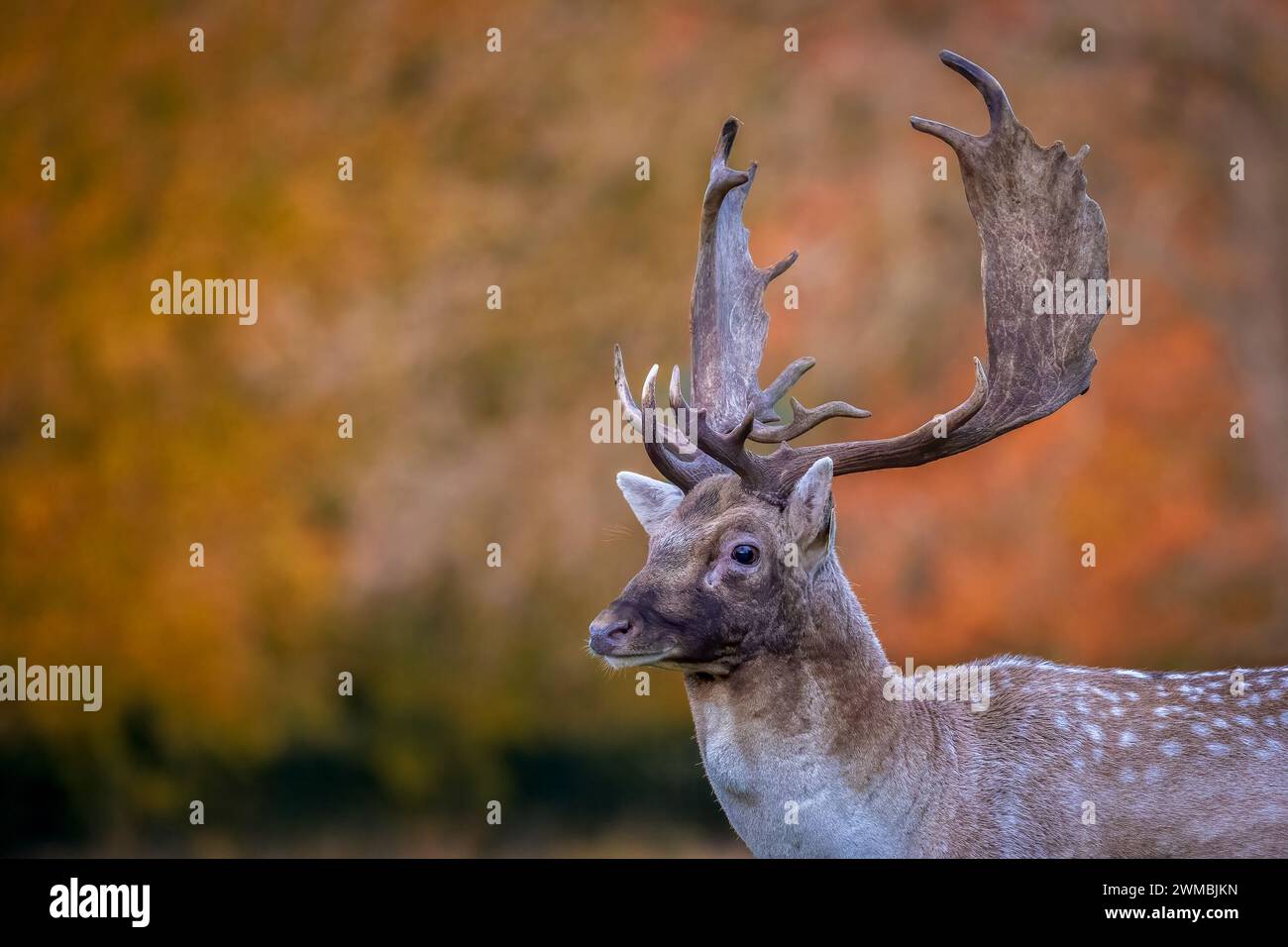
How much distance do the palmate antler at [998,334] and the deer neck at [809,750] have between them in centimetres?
53

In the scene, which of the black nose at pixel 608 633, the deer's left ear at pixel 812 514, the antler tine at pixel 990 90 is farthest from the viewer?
the antler tine at pixel 990 90

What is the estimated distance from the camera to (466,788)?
34.6ft

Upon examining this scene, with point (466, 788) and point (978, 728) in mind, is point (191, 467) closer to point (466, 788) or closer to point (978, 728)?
point (466, 788)

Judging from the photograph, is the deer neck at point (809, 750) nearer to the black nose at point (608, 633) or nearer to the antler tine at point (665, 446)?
the black nose at point (608, 633)

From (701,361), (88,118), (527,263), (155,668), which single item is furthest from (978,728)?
(88,118)

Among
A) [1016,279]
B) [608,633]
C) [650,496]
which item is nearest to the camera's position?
[608,633]

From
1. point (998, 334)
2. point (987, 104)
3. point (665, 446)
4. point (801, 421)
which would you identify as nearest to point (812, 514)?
point (801, 421)

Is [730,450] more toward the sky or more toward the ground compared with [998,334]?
more toward the ground

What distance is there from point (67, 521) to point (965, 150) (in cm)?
739

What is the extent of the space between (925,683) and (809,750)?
639 millimetres

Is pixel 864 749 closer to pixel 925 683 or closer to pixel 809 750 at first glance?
pixel 809 750

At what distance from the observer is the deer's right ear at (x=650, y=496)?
18.3 ft

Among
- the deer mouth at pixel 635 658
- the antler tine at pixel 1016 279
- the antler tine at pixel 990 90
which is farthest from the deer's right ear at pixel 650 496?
the antler tine at pixel 990 90

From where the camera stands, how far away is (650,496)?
562 cm
